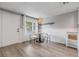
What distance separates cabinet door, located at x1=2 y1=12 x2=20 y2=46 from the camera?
3685 millimetres

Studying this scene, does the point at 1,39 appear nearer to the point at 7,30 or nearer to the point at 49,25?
the point at 7,30

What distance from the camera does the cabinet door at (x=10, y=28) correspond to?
12.1ft

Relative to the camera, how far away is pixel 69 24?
4059 mm

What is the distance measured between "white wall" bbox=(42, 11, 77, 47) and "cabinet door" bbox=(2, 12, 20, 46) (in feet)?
9.01

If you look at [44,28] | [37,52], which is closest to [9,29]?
[37,52]

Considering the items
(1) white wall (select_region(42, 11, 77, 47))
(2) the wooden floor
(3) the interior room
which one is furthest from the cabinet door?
(1) white wall (select_region(42, 11, 77, 47))

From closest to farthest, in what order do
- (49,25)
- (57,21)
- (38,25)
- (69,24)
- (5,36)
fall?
(5,36) → (69,24) → (57,21) → (49,25) → (38,25)

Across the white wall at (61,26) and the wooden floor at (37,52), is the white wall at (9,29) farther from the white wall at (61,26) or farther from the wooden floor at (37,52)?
the white wall at (61,26)

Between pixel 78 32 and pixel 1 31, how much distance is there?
14.2 feet

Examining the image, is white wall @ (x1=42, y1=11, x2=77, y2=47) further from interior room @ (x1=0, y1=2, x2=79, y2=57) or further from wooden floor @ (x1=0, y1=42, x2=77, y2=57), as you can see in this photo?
wooden floor @ (x1=0, y1=42, x2=77, y2=57)

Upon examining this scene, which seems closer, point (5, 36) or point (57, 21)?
point (5, 36)

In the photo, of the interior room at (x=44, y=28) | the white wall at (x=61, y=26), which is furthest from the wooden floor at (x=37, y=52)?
the white wall at (x=61, y=26)

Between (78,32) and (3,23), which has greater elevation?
(3,23)

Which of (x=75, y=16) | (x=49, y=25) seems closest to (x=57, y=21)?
(x=49, y=25)
